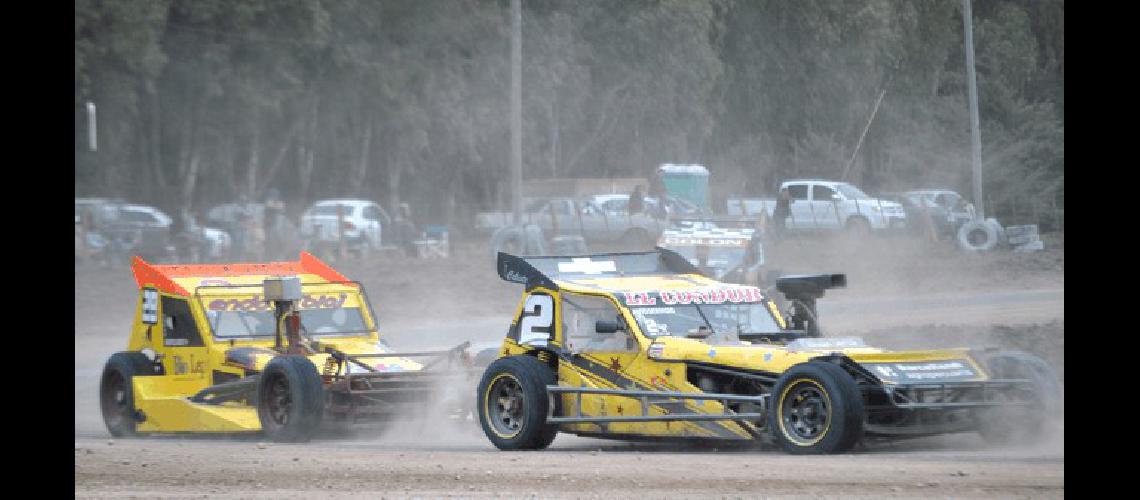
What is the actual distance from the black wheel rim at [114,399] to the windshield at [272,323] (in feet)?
3.62

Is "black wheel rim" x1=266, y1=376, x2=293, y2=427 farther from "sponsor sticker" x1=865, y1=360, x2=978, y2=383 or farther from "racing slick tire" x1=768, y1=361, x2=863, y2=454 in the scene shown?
"sponsor sticker" x1=865, y1=360, x2=978, y2=383

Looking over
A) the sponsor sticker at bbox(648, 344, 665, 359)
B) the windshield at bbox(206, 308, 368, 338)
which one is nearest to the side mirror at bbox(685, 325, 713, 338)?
the sponsor sticker at bbox(648, 344, 665, 359)

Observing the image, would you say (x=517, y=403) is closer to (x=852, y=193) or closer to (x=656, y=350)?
(x=656, y=350)

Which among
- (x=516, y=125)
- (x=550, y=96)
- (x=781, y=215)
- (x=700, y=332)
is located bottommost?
(x=700, y=332)

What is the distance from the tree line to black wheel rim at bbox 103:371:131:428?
15.6 metres

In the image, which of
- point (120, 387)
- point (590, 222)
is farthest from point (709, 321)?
point (590, 222)

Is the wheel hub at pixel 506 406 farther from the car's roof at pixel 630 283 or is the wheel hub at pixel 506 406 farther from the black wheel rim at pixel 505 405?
the car's roof at pixel 630 283

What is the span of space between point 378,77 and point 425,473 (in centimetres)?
3220

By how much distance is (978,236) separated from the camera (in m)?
30.6

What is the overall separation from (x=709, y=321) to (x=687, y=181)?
81.2 feet

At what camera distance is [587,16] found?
35.2m

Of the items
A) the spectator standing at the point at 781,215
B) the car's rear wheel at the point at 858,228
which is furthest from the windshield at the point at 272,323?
the car's rear wheel at the point at 858,228

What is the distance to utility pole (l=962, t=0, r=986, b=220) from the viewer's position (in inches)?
1107

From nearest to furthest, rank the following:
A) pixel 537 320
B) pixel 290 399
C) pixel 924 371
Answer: pixel 924 371 < pixel 537 320 < pixel 290 399
